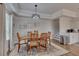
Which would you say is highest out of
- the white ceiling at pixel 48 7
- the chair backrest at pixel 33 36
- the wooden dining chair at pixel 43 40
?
the white ceiling at pixel 48 7

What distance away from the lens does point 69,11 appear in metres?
4.30

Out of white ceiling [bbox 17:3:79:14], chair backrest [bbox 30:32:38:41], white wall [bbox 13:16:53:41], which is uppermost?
white ceiling [bbox 17:3:79:14]

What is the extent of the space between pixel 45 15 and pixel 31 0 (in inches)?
56.0

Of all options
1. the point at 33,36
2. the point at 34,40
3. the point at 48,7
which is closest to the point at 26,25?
the point at 33,36

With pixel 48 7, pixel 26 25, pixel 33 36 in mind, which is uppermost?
pixel 48 7

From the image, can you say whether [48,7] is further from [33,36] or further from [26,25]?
[33,36]

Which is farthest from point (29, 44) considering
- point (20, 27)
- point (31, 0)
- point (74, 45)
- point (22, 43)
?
point (74, 45)

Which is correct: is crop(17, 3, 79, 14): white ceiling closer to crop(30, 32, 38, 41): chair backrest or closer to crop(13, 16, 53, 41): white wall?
crop(13, 16, 53, 41): white wall

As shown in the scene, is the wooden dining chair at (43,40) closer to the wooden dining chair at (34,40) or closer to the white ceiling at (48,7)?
the wooden dining chair at (34,40)

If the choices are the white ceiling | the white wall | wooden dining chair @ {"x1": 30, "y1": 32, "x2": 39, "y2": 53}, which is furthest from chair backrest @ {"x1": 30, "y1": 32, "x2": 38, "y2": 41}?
the white ceiling

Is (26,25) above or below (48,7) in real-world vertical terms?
below

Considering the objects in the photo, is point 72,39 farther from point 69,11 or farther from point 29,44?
point 29,44

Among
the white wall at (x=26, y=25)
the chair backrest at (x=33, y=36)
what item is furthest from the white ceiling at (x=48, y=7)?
the chair backrest at (x=33, y=36)

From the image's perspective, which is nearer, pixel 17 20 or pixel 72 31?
pixel 17 20
